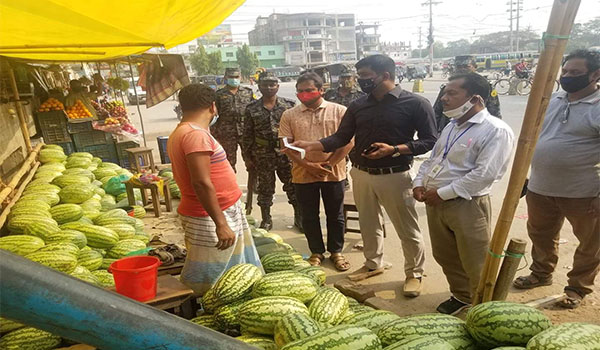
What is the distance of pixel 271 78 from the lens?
5.85m

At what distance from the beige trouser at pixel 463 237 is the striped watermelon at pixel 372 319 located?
1391 mm

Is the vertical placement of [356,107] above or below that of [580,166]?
above

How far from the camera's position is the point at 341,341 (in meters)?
1.77

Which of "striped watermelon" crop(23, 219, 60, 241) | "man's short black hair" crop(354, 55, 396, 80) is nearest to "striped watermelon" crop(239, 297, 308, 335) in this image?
"man's short black hair" crop(354, 55, 396, 80)

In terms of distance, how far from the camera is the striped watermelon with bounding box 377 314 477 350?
188 centimetres

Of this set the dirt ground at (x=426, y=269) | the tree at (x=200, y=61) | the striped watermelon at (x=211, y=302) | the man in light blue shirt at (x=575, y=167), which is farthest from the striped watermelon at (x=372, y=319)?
the tree at (x=200, y=61)

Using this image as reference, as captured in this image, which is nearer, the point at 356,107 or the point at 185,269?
the point at 185,269

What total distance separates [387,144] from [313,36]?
87293 millimetres

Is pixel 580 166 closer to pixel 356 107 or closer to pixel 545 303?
pixel 545 303

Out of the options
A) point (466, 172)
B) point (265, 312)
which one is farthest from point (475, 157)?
point (265, 312)

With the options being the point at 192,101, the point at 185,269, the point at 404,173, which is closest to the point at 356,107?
the point at 404,173

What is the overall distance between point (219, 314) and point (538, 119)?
2.07 meters

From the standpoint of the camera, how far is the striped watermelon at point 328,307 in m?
2.41

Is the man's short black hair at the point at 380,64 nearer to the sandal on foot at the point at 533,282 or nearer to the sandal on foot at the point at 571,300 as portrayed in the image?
the sandal on foot at the point at 533,282
